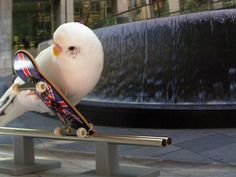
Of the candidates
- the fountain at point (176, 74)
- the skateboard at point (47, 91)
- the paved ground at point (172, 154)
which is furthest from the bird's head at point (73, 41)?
the fountain at point (176, 74)

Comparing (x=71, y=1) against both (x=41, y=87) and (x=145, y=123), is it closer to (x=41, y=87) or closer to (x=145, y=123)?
(x=145, y=123)

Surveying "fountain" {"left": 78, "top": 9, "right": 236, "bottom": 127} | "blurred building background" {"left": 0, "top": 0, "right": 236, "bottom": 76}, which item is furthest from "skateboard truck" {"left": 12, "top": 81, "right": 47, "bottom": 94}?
"blurred building background" {"left": 0, "top": 0, "right": 236, "bottom": 76}

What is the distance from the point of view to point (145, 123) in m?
9.43

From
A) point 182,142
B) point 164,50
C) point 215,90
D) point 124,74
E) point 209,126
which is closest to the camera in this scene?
point 182,142

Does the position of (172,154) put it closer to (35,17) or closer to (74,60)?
(74,60)

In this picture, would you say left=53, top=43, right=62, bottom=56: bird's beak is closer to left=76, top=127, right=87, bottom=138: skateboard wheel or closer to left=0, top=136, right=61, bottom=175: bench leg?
left=76, top=127, right=87, bottom=138: skateboard wheel

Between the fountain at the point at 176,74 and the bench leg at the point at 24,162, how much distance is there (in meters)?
3.02

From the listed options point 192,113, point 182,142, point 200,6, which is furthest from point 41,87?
Answer: point 200,6

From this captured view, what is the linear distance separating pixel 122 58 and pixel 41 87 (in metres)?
7.08

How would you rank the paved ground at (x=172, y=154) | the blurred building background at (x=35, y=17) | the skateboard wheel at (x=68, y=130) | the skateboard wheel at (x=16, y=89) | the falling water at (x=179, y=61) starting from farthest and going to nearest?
1. the blurred building background at (x=35, y=17)
2. the falling water at (x=179, y=61)
3. the paved ground at (x=172, y=154)
4. the skateboard wheel at (x=16, y=89)
5. the skateboard wheel at (x=68, y=130)

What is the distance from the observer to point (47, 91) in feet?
17.2

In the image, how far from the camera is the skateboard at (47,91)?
5.23 meters

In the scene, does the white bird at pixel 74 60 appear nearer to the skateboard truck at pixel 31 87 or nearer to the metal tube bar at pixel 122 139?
the skateboard truck at pixel 31 87

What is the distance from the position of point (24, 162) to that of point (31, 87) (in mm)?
1635
